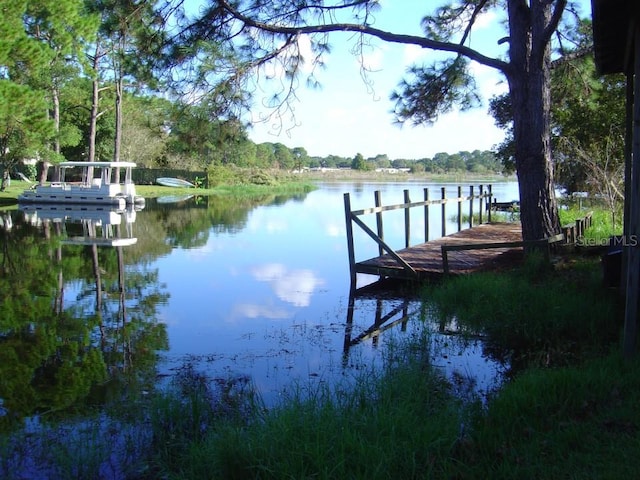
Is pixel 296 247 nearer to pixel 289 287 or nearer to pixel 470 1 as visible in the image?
pixel 289 287

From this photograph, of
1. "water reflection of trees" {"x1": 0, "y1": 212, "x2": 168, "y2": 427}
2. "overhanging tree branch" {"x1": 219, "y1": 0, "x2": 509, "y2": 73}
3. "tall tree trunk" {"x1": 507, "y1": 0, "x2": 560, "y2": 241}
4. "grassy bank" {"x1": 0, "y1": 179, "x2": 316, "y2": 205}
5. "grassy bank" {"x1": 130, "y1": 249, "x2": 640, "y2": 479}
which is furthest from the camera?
"grassy bank" {"x1": 0, "y1": 179, "x2": 316, "y2": 205}

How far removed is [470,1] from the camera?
1302 cm

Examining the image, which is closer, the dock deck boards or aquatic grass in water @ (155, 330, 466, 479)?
aquatic grass in water @ (155, 330, 466, 479)

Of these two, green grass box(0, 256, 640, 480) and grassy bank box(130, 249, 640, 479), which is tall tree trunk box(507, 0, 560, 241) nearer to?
green grass box(0, 256, 640, 480)

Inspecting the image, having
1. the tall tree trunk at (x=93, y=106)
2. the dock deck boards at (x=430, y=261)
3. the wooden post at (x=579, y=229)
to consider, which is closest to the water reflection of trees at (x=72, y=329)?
the dock deck boards at (x=430, y=261)

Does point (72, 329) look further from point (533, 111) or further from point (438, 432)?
point (533, 111)

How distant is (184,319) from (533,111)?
676 centimetres

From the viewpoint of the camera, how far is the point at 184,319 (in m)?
9.48

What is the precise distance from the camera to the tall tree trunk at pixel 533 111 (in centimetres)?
1059

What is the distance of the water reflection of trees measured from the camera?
619cm

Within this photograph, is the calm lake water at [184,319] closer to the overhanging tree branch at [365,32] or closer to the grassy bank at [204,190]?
the overhanging tree branch at [365,32]

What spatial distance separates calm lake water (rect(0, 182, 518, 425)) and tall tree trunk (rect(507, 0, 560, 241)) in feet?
9.06

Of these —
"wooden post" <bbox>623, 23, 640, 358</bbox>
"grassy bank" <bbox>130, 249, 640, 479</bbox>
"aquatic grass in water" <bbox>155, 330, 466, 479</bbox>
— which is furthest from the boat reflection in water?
"wooden post" <bbox>623, 23, 640, 358</bbox>

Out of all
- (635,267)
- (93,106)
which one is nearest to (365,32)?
(635,267)
